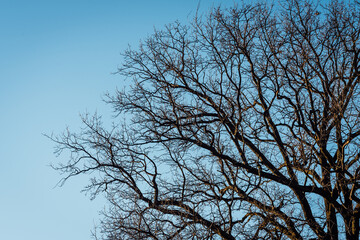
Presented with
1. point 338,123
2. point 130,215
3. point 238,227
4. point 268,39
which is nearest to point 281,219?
point 238,227

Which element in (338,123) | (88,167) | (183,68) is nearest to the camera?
(338,123)

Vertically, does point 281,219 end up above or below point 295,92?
below

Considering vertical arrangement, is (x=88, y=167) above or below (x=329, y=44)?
below

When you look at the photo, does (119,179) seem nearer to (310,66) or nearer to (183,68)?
(183,68)

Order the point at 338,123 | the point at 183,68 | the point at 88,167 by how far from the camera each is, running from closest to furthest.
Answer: the point at 338,123 < the point at 88,167 < the point at 183,68

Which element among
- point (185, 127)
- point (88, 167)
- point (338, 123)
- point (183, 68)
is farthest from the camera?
point (183, 68)

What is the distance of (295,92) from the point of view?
9695 mm

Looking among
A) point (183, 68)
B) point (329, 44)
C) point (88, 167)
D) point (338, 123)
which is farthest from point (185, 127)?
point (329, 44)

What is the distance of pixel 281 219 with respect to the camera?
869cm

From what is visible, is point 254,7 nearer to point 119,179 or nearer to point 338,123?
point 338,123

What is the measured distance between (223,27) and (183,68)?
140 centimetres

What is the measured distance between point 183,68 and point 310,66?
118 inches

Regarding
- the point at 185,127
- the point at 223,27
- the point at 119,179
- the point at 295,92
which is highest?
the point at 223,27

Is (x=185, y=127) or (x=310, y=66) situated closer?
(x=185, y=127)
